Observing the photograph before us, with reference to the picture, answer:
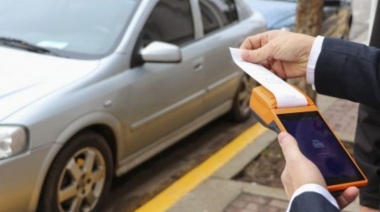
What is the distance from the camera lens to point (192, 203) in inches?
164

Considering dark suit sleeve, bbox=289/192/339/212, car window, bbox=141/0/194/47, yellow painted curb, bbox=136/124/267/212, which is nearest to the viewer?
dark suit sleeve, bbox=289/192/339/212

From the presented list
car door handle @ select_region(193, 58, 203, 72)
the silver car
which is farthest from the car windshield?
car door handle @ select_region(193, 58, 203, 72)

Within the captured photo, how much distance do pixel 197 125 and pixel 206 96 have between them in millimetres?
276

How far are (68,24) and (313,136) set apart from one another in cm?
327

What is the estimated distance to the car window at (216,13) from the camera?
561 cm

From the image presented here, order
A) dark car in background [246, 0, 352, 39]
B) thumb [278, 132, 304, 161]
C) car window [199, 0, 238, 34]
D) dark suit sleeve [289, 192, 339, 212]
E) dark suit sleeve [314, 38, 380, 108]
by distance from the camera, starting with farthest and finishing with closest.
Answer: dark car in background [246, 0, 352, 39] < car window [199, 0, 238, 34] < dark suit sleeve [314, 38, 380, 108] < thumb [278, 132, 304, 161] < dark suit sleeve [289, 192, 339, 212]

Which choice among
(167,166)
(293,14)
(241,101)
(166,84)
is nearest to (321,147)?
(166,84)

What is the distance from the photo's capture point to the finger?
154 centimetres

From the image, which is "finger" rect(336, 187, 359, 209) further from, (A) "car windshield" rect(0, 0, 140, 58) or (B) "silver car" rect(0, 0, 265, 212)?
(A) "car windshield" rect(0, 0, 140, 58)

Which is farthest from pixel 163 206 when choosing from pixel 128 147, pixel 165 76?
pixel 165 76

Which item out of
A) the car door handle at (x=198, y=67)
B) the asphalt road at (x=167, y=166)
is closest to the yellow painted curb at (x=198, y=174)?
the asphalt road at (x=167, y=166)

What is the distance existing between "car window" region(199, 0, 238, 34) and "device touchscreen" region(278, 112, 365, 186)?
397cm

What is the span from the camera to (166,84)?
4727 mm

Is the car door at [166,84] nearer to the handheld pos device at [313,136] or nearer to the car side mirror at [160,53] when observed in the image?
the car side mirror at [160,53]
